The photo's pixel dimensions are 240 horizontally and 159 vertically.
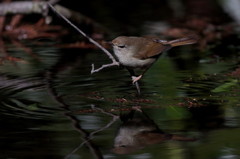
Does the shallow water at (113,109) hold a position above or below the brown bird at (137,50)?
below

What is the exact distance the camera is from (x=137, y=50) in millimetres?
4906

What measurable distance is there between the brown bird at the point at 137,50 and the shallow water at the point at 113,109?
0.25 m

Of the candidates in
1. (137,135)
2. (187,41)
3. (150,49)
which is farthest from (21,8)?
(137,135)

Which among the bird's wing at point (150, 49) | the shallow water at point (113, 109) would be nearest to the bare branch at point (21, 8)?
the shallow water at point (113, 109)

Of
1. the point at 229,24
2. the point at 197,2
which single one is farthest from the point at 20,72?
the point at 197,2

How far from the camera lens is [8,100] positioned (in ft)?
15.3

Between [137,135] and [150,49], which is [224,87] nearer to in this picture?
[150,49]

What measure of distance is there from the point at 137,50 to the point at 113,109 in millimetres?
751

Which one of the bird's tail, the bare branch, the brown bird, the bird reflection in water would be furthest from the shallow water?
the bare branch

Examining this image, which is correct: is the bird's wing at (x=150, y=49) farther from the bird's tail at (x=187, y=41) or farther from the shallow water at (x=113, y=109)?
the shallow water at (x=113, y=109)

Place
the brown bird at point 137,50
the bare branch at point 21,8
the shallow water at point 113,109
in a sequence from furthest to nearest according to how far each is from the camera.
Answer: the bare branch at point 21,8
the brown bird at point 137,50
the shallow water at point 113,109

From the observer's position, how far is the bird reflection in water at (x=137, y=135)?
3.46 m

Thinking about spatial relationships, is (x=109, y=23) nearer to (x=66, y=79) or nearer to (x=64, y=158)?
(x=66, y=79)

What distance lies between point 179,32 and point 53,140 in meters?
4.77
